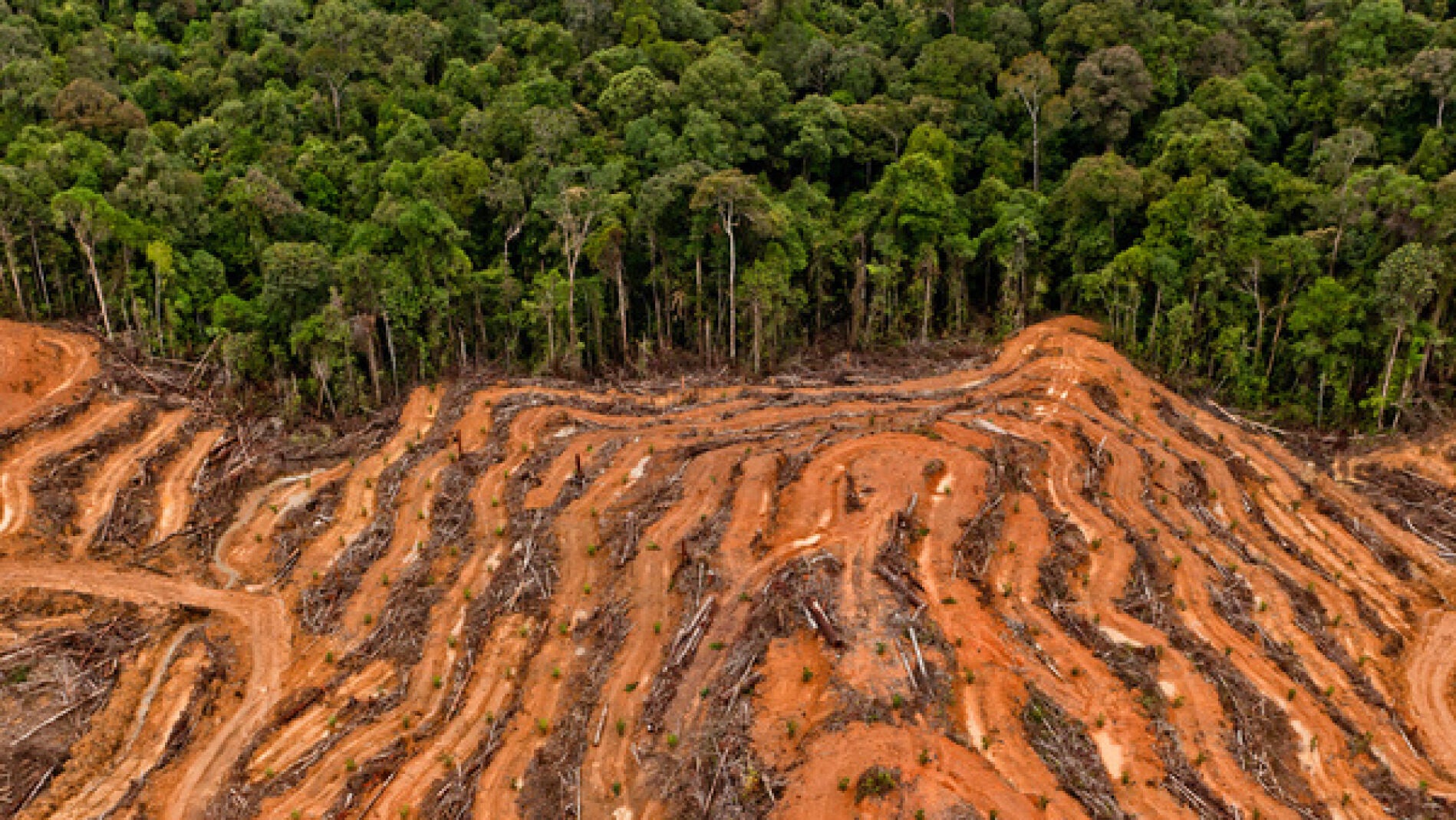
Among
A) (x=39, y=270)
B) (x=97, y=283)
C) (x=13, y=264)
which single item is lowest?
(x=97, y=283)

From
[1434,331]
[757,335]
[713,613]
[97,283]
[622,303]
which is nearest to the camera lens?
[713,613]

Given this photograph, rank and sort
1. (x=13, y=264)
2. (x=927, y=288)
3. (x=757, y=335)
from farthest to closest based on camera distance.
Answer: (x=927, y=288) < (x=757, y=335) < (x=13, y=264)

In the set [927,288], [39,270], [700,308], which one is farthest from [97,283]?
[927,288]

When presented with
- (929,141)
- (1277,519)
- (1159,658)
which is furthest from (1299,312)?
(1159,658)

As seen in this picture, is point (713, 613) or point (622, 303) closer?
point (713, 613)

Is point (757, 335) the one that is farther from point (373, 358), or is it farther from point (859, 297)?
point (373, 358)

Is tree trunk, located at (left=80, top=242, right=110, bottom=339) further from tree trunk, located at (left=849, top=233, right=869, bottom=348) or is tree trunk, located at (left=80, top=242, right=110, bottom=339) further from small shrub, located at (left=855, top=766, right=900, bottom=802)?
small shrub, located at (left=855, top=766, right=900, bottom=802)

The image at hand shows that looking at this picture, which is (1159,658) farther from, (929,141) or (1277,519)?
(929,141)

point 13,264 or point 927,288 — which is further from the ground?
point 13,264
